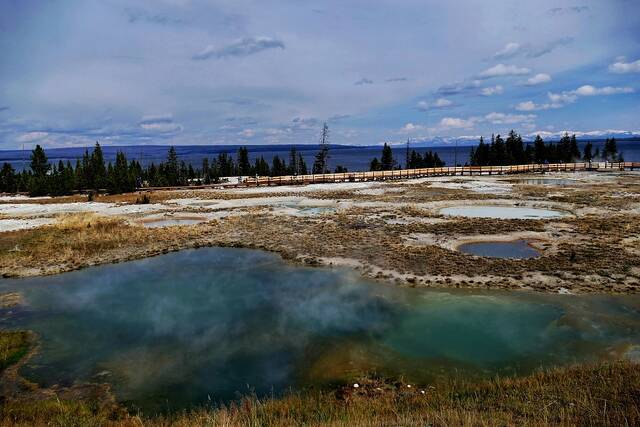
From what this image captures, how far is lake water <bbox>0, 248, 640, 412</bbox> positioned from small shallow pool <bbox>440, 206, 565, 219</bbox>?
789 inches

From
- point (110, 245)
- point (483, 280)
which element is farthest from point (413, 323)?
point (110, 245)

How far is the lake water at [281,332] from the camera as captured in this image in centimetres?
1075

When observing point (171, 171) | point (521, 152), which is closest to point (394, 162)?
point (521, 152)

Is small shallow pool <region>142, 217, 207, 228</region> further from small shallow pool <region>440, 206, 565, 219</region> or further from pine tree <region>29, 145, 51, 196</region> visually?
pine tree <region>29, 145, 51, 196</region>

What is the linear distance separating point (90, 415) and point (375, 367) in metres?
6.97

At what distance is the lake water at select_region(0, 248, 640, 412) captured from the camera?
423 inches

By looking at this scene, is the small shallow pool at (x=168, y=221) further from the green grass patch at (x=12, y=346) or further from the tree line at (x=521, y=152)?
the tree line at (x=521, y=152)

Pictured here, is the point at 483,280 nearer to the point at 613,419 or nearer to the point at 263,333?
the point at 263,333

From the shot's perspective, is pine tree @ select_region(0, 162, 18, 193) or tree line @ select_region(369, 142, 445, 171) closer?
pine tree @ select_region(0, 162, 18, 193)

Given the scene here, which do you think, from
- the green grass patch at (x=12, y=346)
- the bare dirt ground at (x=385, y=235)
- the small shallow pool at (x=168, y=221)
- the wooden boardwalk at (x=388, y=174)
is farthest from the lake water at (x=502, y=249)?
the wooden boardwalk at (x=388, y=174)

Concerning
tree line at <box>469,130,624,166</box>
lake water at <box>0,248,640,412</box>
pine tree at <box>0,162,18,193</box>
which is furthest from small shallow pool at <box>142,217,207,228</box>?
tree line at <box>469,130,624,166</box>

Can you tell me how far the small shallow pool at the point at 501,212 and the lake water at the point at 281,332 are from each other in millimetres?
20051

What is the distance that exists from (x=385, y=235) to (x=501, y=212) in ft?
51.3

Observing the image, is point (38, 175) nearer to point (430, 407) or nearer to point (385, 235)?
point (385, 235)
